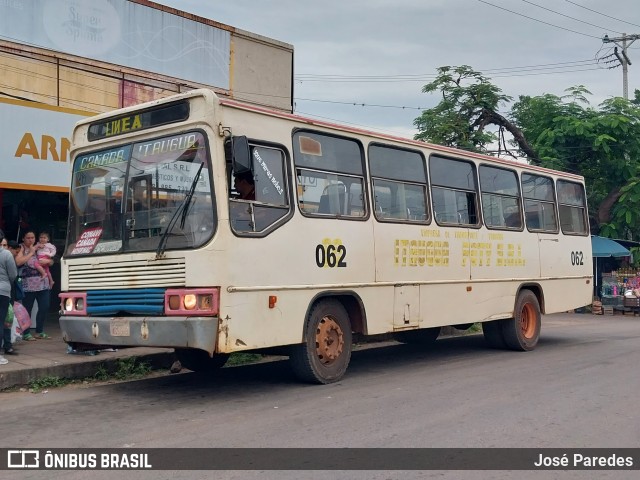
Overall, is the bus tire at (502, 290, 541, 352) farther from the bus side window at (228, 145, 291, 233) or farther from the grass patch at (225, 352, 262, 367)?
the bus side window at (228, 145, 291, 233)

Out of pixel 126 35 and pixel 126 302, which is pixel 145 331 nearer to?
pixel 126 302

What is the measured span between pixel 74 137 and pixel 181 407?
3.62m

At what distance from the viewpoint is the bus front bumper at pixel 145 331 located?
282 inches

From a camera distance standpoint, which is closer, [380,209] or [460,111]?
[380,209]

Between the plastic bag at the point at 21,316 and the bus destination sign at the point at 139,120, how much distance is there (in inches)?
139

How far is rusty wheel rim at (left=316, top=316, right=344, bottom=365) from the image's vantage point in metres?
8.59

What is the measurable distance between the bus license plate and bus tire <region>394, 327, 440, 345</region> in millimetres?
6403

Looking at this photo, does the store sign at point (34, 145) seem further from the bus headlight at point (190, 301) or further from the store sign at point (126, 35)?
the bus headlight at point (190, 301)

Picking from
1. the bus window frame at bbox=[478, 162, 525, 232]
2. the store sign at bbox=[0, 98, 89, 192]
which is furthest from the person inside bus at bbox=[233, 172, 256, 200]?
the bus window frame at bbox=[478, 162, 525, 232]

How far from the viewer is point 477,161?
11.7 metres

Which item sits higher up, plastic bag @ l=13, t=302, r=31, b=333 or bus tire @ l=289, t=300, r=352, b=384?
plastic bag @ l=13, t=302, r=31, b=333

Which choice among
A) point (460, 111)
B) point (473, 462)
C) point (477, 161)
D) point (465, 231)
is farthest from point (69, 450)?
point (460, 111)

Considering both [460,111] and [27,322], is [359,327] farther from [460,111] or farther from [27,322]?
[460,111]

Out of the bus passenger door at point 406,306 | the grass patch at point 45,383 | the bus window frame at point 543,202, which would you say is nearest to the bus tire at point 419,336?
the bus window frame at point 543,202
